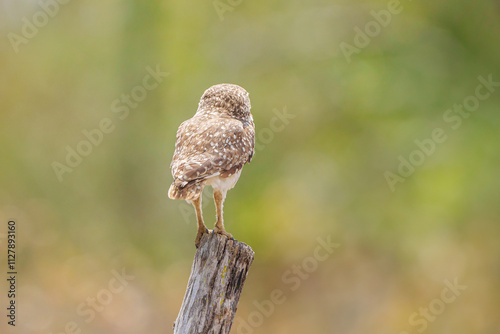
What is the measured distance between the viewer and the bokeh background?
11.7m

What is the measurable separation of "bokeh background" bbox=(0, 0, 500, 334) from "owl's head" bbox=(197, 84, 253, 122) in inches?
250

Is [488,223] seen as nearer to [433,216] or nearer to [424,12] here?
[433,216]

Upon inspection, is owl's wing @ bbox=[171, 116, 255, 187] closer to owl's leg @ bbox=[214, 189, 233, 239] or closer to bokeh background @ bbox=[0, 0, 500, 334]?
owl's leg @ bbox=[214, 189, 233, 239]

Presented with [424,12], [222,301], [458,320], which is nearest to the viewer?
[222,301]

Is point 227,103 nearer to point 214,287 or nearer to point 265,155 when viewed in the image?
point 214,287

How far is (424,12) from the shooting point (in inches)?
471

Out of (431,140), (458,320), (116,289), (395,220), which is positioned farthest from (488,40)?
(116,289)

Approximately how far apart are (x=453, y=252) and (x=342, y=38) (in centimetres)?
489

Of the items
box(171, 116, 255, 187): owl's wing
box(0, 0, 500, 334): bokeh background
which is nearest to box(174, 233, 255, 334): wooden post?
box(171, 116, 255, 187): owl's wing

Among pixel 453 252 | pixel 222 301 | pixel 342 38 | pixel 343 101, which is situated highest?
pixel 342 38

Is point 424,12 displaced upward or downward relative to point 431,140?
upward

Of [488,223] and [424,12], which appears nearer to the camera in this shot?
[488,223]

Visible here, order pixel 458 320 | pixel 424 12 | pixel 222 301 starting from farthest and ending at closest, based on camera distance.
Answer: pixel 424 12
pixel 458 320
pixel 222 301

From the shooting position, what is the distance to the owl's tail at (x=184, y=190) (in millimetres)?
3867
